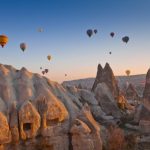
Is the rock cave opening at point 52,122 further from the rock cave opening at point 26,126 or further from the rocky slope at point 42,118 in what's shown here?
the rock cave opening at point 26,126

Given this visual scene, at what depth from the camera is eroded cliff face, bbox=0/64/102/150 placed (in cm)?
2862

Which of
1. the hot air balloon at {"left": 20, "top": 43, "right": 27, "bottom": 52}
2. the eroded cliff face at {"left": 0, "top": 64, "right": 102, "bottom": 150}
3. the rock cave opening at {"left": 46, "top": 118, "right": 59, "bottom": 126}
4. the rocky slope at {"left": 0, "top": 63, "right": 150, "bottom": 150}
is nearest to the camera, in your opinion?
the eroded cliff face at {"left": 0, "top": 64, "right": 102, "bottom": 150}

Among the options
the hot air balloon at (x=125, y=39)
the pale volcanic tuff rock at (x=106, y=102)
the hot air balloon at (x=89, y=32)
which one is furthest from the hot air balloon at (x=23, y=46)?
the hot air balloon at (x=125, y=39)

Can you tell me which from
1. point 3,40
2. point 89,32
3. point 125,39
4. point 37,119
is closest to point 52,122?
point 37,119

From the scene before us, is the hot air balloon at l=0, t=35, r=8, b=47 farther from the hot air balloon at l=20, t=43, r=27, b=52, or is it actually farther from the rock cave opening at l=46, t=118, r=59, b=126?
the rock cave opening at l=46, t=118, r=59, b=126

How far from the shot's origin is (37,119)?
29.3 meters

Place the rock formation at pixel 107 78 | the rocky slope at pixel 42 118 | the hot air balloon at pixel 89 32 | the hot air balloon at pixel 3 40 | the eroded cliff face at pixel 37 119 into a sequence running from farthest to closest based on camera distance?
the rock formation at pixel 107 78
the hot air balloon at pixel 89 32
the hot air balloon at pixel 3 40
the rocky slope at pixel 42 118
the eroded cliff face at pixel 37 119

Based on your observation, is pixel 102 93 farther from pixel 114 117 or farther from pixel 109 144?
pixel 109 144

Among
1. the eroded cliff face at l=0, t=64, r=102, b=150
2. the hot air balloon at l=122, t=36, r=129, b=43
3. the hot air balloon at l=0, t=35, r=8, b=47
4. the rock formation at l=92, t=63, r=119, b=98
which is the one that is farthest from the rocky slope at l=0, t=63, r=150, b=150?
the hot air balloon at l=122, t=36, r=129, b=43

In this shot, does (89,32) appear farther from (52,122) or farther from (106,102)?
(52,122)

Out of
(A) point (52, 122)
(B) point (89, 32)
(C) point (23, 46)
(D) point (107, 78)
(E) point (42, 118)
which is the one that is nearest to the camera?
(E) point (42, 118)

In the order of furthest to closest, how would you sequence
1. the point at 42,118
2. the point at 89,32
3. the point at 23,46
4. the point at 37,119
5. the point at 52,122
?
the point at 89,32 < the point at 23,46 < the point at 52,122 < the point at 42,118 < the point at 37,119

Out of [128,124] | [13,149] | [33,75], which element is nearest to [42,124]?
[13,149]

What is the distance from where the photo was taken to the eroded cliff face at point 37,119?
28625mm
